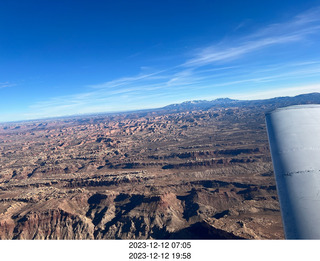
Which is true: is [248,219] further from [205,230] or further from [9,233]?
[9,233]

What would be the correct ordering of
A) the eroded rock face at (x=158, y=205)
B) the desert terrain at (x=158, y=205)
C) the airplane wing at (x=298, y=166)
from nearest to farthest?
A: the airplane wing at (x=298, y=166) < the desert terrain at (x=158, y=205) < the eroded rock face at (x=158, y=205)

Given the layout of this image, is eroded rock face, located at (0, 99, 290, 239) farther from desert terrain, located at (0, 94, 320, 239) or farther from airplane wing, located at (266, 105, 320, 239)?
airplane wing, located at (266, 105, 320, 239)

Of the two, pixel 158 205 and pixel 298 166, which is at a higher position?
pixel 298 166

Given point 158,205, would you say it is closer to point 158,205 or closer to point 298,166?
point 158,205

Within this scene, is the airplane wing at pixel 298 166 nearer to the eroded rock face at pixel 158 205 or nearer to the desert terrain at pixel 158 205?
the desert terrain at pixel 158 205

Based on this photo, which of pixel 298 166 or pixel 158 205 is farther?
pixel 158 205

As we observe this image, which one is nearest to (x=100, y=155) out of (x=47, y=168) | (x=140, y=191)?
(x=47, y=168)

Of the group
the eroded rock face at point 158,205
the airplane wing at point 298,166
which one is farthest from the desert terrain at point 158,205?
the airplane wing at point 298,166

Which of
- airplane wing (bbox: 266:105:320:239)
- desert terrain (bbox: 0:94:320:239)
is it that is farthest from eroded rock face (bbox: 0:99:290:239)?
airplane wing (bbox: 266:105:320:239)

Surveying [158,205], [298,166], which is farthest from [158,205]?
[298,166]

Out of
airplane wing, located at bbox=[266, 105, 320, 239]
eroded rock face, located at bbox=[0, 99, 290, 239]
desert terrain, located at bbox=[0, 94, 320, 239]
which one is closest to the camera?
airplane wing, located at bbox=[266, 105, 320, 239]

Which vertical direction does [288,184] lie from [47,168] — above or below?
above
